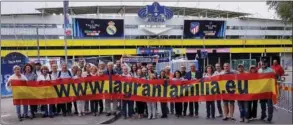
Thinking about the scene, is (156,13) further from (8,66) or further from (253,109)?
(253,109)

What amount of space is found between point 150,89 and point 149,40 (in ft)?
228

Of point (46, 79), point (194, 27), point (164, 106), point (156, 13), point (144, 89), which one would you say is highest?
point (156, 13)

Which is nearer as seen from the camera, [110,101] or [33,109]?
[33,109]

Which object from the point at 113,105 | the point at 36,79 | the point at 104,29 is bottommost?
the point at 113,105

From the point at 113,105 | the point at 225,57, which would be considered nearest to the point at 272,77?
the point at 113,105

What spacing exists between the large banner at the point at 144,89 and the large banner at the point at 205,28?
45269 millimetres

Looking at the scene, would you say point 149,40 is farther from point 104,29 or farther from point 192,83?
point 192,83

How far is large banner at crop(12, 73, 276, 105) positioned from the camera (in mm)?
11836

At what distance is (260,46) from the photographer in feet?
283

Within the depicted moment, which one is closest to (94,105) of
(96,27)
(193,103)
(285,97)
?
(193,103)

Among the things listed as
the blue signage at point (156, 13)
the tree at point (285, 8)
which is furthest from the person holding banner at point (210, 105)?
the blue signage at point (156, 13)

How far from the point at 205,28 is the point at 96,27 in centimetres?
1598

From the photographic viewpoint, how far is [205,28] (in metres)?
57.2

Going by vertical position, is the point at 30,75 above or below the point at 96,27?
below
